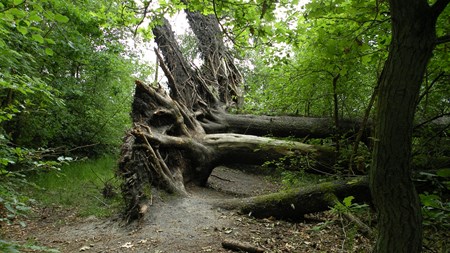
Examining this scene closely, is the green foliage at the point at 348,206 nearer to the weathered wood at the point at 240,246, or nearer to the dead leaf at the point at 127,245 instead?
the weathered wood at the point at 240,246

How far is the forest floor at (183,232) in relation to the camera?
3.82 m

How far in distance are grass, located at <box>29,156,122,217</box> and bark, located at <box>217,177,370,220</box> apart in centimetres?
306

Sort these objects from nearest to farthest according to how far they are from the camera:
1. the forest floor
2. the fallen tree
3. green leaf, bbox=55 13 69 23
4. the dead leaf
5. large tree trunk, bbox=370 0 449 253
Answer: large tree trunk, bbox=370 0 449 253, green leaf, bbox=55 13 69 23, the forest floor, the dead leaf, the fallen tree

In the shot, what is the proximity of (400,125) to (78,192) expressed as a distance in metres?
7.70

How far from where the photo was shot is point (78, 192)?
24.7 feet

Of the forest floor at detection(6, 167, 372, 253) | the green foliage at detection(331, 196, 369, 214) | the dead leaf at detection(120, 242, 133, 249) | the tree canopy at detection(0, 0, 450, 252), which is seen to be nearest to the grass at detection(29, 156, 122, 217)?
the forest floor at detection(6, 167, 372, 253)

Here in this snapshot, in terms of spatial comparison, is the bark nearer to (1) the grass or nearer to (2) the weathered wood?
(2) the weathered wood

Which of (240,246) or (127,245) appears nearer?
(240,246)

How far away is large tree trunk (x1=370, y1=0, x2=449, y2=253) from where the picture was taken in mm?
1604

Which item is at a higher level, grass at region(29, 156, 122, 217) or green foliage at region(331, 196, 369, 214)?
green foliage at region(331, 196, 369, 214)

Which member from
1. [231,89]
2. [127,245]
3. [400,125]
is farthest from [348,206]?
[231,89]

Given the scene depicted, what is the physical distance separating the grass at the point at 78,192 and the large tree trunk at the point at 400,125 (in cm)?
533

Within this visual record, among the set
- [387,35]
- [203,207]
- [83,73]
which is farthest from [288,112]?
[83,73]

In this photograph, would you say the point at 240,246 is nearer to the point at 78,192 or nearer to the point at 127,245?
the point at 127,245
